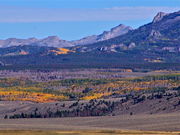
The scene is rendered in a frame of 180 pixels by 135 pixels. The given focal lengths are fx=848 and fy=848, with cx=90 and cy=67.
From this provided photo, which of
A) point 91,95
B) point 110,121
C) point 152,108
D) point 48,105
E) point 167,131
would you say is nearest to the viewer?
point 167,131

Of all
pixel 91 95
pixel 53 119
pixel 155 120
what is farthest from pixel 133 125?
pixel 91 95

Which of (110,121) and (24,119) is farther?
(24,119)

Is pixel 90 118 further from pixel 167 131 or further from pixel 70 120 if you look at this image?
pixel 167 131

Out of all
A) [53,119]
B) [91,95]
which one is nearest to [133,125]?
[53,119]

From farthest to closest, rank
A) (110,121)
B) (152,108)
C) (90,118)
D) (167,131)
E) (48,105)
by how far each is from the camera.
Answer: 1. (48,105)
2. (152,108)
3. (90,118)
4. (110,121)
5. (167,131)

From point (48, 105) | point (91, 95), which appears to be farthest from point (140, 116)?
point (91, 95)

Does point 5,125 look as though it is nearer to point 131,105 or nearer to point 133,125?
point 133,125

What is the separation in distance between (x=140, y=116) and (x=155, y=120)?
881 cm

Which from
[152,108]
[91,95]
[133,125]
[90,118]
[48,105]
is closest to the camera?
[133,125]

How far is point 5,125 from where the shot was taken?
11125 centimetres

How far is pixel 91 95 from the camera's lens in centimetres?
19350

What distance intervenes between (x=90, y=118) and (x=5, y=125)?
15935 millimetres

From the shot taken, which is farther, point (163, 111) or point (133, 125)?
point (163, 111)

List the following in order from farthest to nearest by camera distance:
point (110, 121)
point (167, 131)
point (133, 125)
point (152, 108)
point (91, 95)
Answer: point (91, 95) → point (152, 108) → point (110, 121) → point (133, 125) → point (167, 131)
